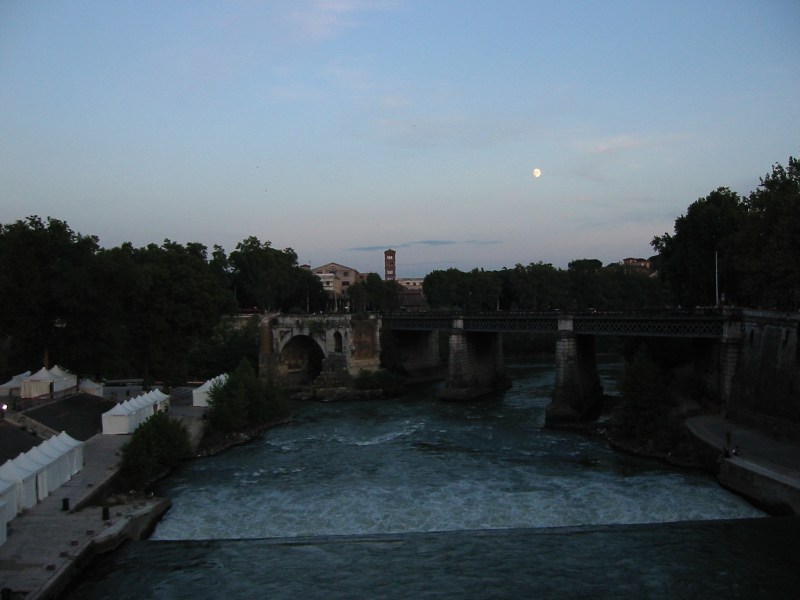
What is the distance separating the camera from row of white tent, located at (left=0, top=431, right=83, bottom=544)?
885 inches

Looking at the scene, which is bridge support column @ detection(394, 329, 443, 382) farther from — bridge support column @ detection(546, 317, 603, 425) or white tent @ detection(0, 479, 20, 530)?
white tent @ detection(0, 479, 20, 530)

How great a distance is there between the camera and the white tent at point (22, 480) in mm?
23312

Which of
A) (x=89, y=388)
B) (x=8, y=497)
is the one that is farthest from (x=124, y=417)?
(x=8, y=497)

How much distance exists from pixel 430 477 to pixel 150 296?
86.7 feet

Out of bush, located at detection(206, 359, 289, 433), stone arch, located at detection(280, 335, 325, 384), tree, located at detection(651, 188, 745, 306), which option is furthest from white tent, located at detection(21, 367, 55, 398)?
tree, located at detection(651, 188, 745, 306)

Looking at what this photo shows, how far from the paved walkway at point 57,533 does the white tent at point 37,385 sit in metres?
12.8

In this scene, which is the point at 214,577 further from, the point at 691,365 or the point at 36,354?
the point at 691,365

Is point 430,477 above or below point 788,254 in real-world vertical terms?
below

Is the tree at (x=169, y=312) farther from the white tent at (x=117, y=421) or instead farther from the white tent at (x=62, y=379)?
the white tent at (x=117, y=421)

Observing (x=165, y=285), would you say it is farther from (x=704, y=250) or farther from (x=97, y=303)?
(x=704, y=250)

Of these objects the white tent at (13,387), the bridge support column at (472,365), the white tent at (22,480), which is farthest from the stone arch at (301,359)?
the white tent at (22,480)

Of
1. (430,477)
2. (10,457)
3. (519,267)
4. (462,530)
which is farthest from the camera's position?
(519,267)

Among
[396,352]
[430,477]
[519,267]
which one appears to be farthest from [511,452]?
[519,267]

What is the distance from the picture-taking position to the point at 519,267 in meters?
112
